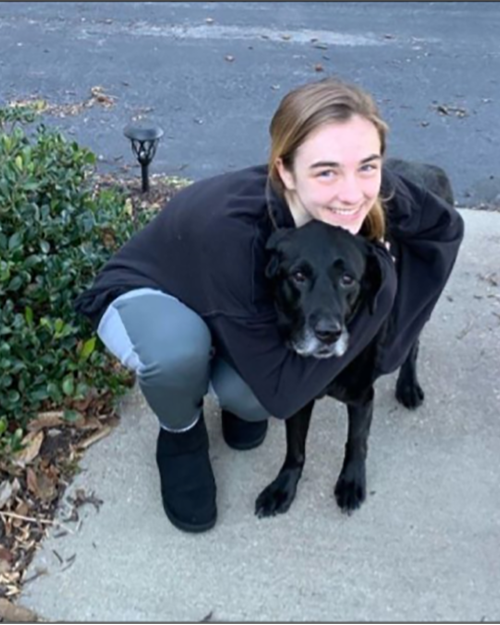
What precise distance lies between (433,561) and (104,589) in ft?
2.95

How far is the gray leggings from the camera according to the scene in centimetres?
250

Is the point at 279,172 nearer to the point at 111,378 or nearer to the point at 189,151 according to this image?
the point at 111,378

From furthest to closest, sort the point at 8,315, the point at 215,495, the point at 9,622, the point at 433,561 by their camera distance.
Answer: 1. the point at 8,315
2. the point at 215,495
3. the point at 433,561
4. the point at 9,622

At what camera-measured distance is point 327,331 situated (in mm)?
2246

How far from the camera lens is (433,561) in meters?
2.56

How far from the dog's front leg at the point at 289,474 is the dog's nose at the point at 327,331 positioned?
47cm

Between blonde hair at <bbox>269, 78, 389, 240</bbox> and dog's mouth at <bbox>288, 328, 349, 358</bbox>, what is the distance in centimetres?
31

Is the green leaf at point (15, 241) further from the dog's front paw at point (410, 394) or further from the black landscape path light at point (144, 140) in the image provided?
the dog's front paw at point (410, 394)

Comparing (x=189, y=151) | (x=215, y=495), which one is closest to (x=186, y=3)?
(x=189, y=151)

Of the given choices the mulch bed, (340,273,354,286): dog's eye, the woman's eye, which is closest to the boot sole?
the mulch bed

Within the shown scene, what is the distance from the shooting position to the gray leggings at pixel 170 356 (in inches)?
98.4

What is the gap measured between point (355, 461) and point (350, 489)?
0.09m

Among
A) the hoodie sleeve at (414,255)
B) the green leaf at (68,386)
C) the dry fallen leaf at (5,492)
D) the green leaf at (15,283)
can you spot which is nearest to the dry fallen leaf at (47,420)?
the green leaf at (68,386)

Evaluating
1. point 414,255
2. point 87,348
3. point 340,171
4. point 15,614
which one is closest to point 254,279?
point 340,171
